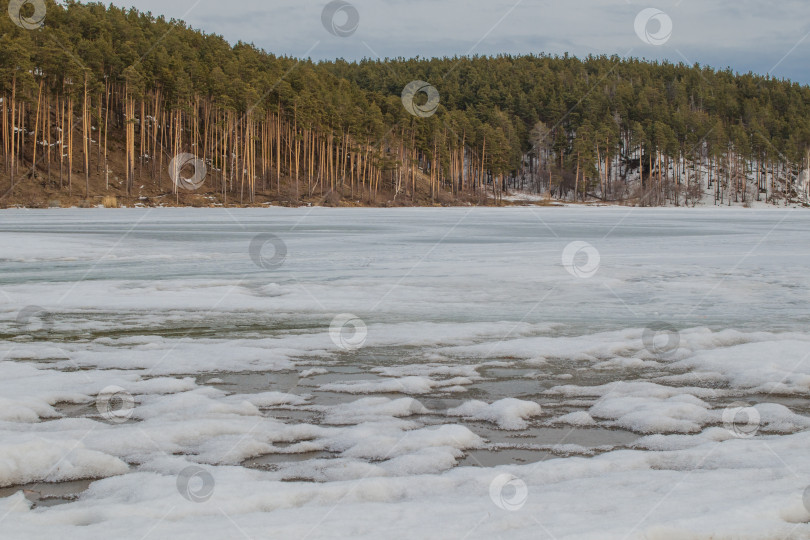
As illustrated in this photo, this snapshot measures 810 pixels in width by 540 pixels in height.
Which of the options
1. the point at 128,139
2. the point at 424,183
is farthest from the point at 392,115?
the point at 128,139

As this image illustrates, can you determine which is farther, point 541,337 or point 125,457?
point 541,337

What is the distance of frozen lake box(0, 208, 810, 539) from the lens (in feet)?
10.1

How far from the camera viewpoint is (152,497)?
326 centimetres

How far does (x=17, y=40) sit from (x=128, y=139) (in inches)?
413

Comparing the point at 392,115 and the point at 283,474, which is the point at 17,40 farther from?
the point at 283,474
